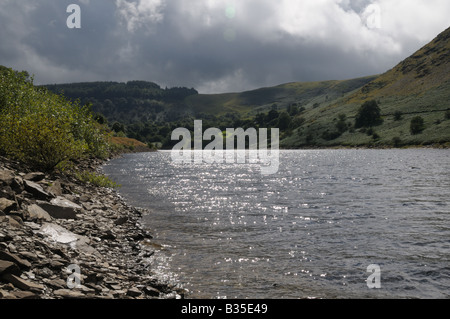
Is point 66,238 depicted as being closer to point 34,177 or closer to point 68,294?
point 68,294

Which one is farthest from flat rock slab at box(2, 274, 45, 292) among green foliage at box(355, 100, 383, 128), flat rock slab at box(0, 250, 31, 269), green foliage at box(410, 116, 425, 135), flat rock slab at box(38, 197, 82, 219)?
green foliage at box(355, 100, 383, 128)

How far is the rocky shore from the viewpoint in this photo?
8273mm

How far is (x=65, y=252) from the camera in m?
10.7

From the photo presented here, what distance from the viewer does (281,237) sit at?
16672mm

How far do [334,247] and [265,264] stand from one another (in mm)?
3970

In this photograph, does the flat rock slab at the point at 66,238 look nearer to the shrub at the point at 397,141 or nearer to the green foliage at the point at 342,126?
the shrub at the point at 397,141

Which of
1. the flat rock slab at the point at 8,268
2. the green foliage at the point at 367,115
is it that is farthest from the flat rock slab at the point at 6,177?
the green foliage at the point at 367,115

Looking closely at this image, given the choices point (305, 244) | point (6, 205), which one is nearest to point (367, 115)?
point (305, 244)

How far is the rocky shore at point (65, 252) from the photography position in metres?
8.27

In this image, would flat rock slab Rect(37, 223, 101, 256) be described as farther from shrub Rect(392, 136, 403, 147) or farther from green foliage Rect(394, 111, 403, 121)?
green foliage Rect(394, 111, 403, 121)
